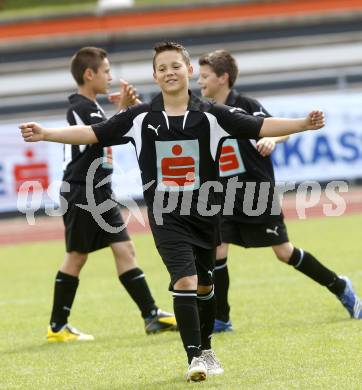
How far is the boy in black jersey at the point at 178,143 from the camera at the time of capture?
5.69 m

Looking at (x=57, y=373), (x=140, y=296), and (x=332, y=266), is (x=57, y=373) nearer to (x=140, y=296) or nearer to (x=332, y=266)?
(x=140, y=296)

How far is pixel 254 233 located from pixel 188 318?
193 cm

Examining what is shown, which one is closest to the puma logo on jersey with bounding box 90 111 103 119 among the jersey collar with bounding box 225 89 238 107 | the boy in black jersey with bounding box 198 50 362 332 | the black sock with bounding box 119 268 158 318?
the boy in black jersey with bounding box 198 50 362 332

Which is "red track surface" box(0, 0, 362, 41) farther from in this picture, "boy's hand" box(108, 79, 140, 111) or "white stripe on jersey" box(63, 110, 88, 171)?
"boy's hand" box(108, 79, 140, 111)

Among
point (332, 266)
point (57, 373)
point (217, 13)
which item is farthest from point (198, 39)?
point (57, 373)

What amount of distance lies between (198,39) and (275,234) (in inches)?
759

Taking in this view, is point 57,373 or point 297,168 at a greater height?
point 57,373

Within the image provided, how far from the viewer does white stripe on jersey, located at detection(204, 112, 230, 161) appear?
5.74 meters

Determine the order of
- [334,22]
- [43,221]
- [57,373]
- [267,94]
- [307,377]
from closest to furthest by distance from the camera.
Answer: [307,377], [57,373], [43,221], [267,94], [334,22]

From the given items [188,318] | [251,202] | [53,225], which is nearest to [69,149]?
[251,202]

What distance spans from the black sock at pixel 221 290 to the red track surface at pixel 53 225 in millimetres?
8121

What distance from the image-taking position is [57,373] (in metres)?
6.13

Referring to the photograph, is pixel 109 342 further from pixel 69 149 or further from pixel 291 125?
pixel 291 125

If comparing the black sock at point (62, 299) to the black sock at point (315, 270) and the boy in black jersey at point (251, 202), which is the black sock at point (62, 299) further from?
the black sock at point (315, 270)
